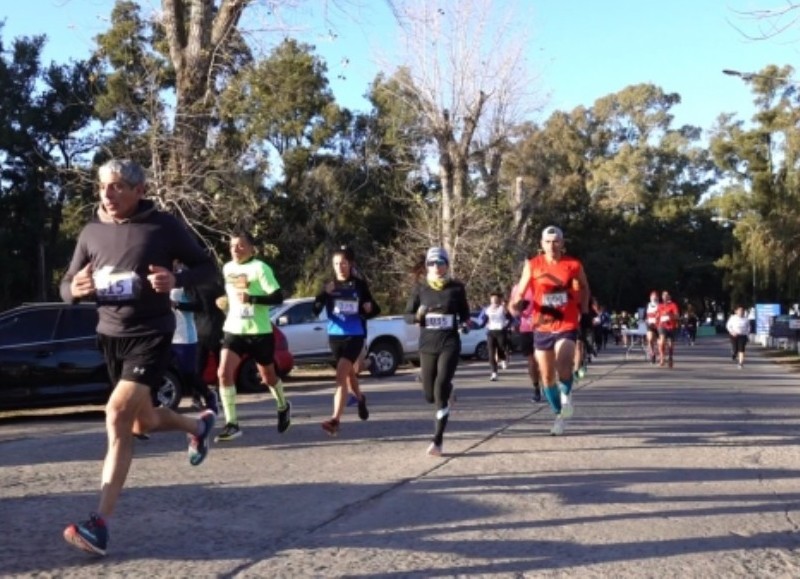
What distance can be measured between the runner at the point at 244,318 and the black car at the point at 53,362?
337 centimetres

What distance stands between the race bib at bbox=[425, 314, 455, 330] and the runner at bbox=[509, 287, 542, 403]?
0.79m

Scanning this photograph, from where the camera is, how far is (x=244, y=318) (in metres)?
9.80

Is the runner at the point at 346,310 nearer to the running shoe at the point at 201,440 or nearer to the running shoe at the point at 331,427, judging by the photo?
the running shoe at the point at 331,427

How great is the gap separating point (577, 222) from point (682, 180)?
10.6 meters

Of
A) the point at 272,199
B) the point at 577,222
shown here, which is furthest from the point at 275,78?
the point at 577,222

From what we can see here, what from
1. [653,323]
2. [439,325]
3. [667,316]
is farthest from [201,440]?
[653,323]

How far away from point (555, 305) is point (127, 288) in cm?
547

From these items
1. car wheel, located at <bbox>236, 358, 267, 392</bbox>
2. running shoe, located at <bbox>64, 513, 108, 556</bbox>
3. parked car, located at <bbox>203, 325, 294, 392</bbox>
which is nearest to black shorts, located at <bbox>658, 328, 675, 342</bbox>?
parked car, located at <bbox>203, 325, 294, 392</bbox>

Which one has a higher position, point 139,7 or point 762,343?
point 139,7

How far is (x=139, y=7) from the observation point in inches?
825

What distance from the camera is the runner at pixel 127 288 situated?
18.1 ft

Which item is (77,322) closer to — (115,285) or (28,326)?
(28,326)

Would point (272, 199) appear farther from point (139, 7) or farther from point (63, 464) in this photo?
point (63, 464)

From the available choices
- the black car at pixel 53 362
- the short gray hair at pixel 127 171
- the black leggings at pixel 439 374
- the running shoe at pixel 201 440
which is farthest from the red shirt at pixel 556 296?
the short gray hair at pixel 127 171
